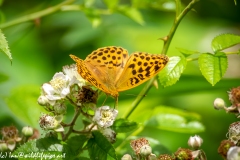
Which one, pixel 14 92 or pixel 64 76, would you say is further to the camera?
pixel 14 92

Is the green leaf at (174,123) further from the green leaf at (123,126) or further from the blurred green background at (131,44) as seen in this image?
the blurred green background at (131,44)

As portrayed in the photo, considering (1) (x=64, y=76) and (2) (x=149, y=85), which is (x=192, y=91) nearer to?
(2) (x=149, y=85)

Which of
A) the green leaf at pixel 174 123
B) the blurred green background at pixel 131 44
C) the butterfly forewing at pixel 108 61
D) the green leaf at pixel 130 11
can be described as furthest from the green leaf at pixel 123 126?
the blurred green background at pixel 131 44

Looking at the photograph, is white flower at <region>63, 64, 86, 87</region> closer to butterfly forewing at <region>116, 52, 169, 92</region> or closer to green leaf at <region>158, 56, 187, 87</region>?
butterfly forewing at <region>116, 52, 169, 92</region>

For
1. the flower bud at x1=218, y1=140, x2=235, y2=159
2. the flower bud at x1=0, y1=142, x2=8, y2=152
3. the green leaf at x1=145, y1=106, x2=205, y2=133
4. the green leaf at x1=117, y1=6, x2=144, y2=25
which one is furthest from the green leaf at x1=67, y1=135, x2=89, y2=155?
the green leaf at x1=117, y1=6, x2=144, y2=25

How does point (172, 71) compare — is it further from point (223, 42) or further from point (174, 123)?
point (174, 123)

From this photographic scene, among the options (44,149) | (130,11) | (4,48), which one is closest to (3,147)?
(44,149)

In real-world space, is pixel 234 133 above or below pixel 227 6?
above

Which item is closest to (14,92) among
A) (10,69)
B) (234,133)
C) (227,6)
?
(234,133)
